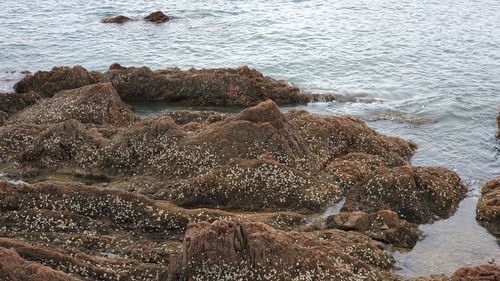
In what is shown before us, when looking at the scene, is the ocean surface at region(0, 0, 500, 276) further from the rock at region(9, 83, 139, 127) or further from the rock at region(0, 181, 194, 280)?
the rock at region(0, 181, 194, 280)

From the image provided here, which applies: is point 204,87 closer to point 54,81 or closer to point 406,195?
point 54,81

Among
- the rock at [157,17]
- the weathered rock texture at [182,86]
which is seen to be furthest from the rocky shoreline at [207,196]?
the rock at [157,17]

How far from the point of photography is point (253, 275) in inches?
Answer: 640

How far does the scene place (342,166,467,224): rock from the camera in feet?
73.1

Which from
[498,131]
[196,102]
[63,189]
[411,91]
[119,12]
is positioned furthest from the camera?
[119,12]

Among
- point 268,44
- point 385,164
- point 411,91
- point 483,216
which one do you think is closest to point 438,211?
point 483,216

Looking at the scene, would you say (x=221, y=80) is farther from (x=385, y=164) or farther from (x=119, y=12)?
(x=119, y=12)

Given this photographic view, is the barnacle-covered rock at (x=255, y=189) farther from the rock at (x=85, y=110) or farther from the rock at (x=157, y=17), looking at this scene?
the rock at (x=157, y=17)

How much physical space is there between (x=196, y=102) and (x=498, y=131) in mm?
18010

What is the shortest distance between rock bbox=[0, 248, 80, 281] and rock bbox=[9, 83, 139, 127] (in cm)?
1496

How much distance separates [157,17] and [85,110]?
97.0 feet

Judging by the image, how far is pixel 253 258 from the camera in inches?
649

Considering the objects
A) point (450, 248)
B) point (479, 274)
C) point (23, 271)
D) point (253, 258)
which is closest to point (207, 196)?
point (253, 258)

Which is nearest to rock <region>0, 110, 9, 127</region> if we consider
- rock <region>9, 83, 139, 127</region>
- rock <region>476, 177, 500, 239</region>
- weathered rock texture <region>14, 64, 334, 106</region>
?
rock <region>9, 83, 139, 127</region>
